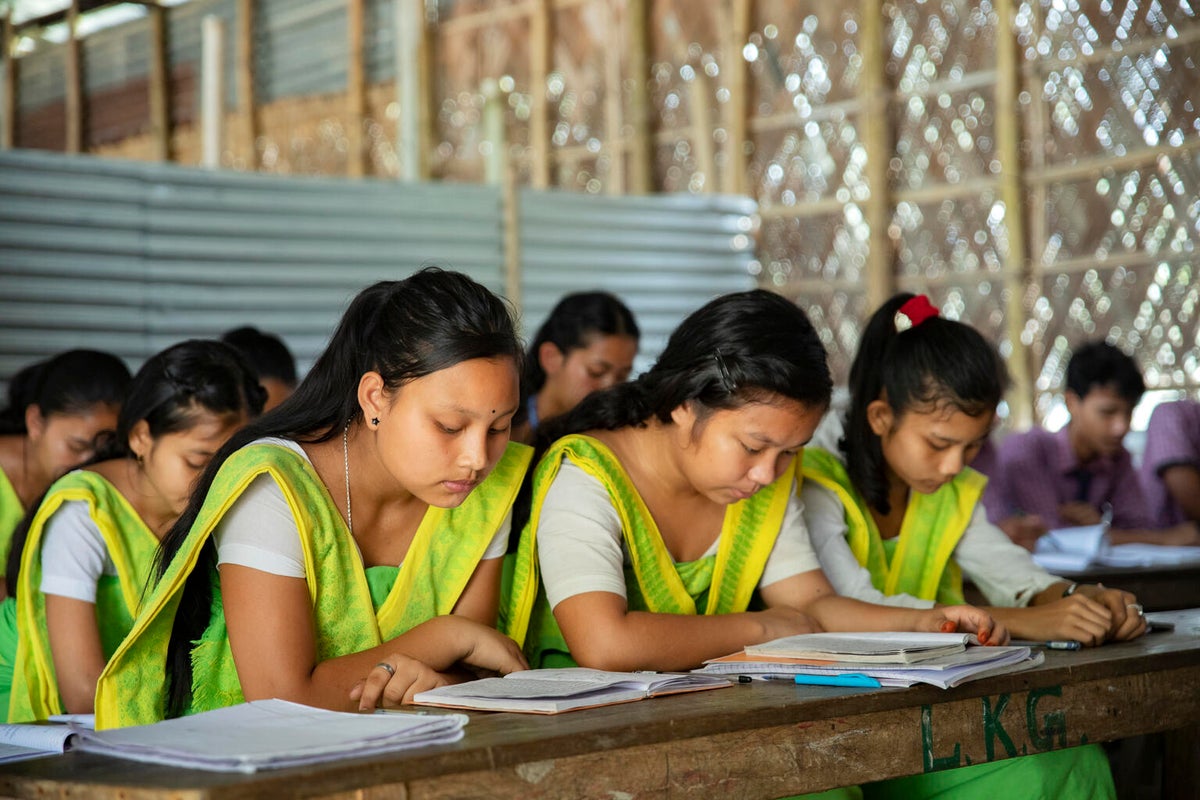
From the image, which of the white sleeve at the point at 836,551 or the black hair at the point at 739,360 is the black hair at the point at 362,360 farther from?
the white sleeve at the point at 836,551

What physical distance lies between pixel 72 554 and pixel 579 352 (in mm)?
1899

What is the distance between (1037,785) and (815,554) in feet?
1.86

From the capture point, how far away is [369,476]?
203 centimetres

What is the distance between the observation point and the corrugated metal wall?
4.67 metres

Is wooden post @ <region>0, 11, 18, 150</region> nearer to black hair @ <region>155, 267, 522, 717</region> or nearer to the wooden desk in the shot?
black hair @ <region>155, 267, 522, 717</region>

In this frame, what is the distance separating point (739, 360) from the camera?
2129 millimetres

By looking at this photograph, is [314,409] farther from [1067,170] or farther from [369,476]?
[1067,170]

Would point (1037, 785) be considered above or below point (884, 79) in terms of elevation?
below

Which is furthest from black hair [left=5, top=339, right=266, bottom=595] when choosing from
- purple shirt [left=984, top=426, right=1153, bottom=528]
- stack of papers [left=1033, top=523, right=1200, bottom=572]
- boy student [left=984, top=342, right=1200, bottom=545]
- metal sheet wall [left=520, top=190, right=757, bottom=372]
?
metal sheet wall [left=520, top=190, right=757, bottom=372]

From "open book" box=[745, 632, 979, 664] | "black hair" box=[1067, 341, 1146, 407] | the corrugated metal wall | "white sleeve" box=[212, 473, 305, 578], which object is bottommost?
"open book" box=[745, 632, 979, 664]

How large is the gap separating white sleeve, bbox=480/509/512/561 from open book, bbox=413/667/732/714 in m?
0.40

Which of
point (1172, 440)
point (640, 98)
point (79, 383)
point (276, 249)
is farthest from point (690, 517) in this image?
point (640, 98)

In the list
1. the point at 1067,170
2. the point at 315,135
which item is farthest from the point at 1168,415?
the point at 315,135

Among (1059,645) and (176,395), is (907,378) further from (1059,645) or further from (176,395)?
(176,395)
